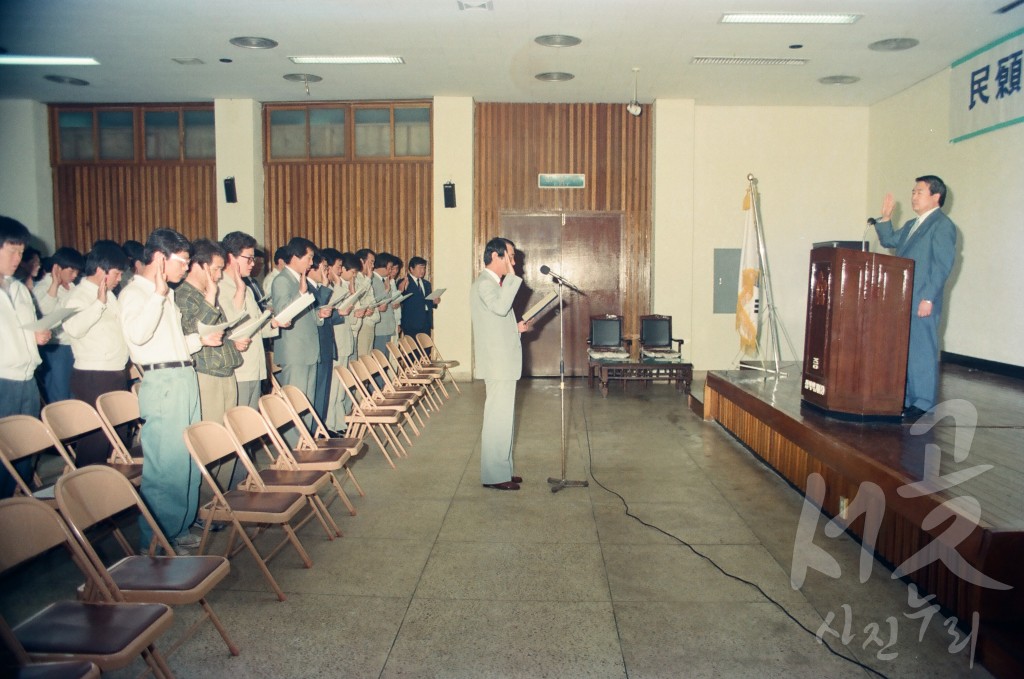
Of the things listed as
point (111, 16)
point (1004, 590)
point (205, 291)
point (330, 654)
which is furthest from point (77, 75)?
Result: point (1004, 590)

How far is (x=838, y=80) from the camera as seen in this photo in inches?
334

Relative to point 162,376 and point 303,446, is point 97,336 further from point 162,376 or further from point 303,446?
point 303,446

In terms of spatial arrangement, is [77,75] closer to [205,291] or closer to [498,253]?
[205,291]

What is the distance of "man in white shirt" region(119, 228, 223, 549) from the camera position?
126 inches

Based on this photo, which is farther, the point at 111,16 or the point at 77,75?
the point at 77,75

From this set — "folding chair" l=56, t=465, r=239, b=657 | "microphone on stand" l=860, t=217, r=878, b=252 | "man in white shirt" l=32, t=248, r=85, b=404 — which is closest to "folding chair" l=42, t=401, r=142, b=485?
"folding chair" l=56, t=465, r=239, b=657

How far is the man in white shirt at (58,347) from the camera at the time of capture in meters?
5.23

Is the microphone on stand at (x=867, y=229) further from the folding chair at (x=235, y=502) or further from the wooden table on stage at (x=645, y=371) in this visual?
the folding chair at (x=235, y=502)

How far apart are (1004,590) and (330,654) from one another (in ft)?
8.30

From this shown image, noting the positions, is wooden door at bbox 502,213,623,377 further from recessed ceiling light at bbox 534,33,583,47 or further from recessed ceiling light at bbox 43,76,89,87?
recessed ceiling light at bbox 43,76,89,87

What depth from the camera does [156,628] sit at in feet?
6.56

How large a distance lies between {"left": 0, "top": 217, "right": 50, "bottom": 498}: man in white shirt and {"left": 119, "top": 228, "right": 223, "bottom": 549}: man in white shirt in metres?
0.71

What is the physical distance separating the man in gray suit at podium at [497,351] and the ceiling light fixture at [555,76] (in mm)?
4723

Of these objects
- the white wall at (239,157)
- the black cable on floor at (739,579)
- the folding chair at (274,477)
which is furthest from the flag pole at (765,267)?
the white wall at (239,157)
